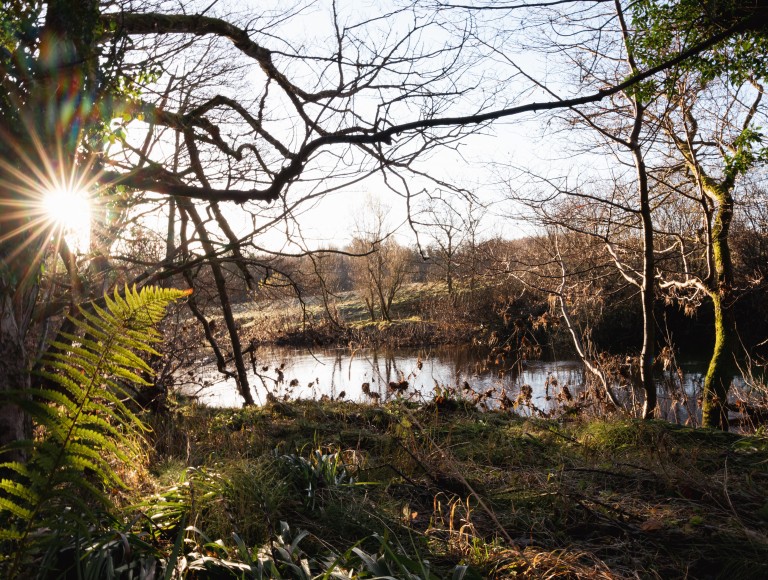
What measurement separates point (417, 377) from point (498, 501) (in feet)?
31.1

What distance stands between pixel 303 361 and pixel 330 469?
547 inches

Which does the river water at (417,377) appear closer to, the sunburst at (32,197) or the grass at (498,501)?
the grass at (498,501)

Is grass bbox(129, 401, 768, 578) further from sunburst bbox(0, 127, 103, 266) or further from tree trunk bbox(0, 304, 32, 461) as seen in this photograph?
sunburst bbox(0, 127, 103, 266)

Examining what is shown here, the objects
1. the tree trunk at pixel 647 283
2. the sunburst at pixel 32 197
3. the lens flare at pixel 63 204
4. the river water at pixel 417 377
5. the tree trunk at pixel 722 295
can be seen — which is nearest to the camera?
the sunburst at pixel 32 197

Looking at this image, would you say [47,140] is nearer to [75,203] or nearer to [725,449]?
[75,203]

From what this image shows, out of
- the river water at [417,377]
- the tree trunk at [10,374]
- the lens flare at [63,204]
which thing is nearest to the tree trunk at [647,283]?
the river water at [417,377]

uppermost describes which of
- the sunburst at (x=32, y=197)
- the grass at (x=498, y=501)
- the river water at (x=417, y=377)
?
the sunburst at (x=32, y=197)

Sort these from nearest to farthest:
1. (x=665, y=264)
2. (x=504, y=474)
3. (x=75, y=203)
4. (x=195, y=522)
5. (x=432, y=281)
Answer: (x=195, y=522)
(x=75, y=203)
(x=504, y=474)
(x=665, y=264)
(x=432, y=281)

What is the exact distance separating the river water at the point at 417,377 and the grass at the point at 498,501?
3913 millimetres

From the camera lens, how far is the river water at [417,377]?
9.95m

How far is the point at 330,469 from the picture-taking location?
309cm

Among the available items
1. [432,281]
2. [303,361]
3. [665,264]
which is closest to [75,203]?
[303,361]

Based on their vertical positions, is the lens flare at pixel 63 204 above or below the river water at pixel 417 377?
above

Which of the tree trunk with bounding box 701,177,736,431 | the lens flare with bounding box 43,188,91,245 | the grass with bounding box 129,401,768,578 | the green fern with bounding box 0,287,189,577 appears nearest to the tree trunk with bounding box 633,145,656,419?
the tree trunk with bounding box 701,177,736,431
